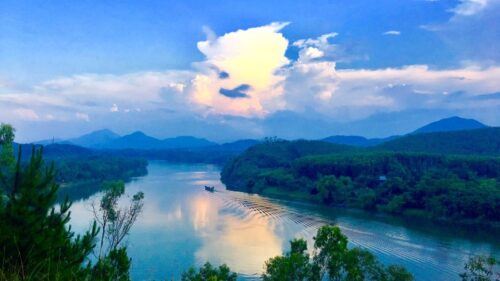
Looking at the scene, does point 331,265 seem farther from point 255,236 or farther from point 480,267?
point 255,236

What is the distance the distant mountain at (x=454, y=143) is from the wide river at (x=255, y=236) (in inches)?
1712

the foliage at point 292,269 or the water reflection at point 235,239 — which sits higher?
the foliage at point 292,269

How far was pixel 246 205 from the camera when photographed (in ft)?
176

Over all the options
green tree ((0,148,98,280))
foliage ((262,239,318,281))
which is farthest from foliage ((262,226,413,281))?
green tree ((0,148,98,280))

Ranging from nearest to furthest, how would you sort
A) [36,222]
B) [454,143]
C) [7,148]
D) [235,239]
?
[36,222], [7,148], [235,239], [454,143]

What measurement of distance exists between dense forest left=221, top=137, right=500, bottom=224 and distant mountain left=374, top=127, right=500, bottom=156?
17995 millimetres

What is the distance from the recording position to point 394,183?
54.1 meters

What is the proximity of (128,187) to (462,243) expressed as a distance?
1939 inches

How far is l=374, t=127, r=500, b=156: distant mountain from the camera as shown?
80938mm

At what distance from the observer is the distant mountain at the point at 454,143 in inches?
3187

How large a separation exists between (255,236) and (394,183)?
25.4m

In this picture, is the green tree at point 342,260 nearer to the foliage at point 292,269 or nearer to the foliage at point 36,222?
the foliage at point 292,269

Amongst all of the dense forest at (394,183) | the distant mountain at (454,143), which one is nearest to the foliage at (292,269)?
the dense forest at (394,183)

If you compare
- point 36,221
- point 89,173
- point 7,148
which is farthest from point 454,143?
point 36,221
